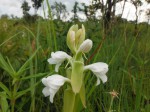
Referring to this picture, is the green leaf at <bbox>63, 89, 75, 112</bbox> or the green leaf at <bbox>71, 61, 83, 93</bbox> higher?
Answer: the green leaf at <bbox>71, 61, 83, 93</bbox>

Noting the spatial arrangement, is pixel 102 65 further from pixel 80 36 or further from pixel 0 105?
pixel 0 105

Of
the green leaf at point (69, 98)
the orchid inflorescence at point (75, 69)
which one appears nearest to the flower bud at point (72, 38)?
the orchid inflorescence at point (75, 69)

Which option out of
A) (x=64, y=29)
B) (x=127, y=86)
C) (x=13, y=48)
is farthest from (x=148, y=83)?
(x=64, y=29)

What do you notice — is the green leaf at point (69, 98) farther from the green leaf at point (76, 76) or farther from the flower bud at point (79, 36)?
the flower bud at point (79, 36)

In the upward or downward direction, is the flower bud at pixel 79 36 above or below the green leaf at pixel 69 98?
above

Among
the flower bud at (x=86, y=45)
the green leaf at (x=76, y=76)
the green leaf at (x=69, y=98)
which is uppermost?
the flower bud at (x=86, y=45)

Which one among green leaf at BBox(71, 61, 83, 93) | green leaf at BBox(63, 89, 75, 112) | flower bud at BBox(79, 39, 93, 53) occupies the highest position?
flower bud at BBox(79, 39, 93, 53)

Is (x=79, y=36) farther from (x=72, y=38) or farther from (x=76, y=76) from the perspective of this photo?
(x=76, y=76)

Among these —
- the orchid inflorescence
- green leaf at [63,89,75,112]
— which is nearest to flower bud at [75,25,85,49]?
the orchid inflorescence

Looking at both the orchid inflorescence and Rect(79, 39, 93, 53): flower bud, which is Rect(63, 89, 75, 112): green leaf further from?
Rect(79, 39, 93, 53): flower bud

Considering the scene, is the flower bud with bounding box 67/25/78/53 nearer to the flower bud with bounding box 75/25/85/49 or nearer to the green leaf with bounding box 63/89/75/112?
the flower bud with bounding box 75/25/85/49

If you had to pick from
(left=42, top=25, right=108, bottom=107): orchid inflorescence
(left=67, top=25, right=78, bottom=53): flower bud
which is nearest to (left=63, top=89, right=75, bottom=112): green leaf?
(left=42, top=25, right=108, bottom=107): orchid inflorescence
